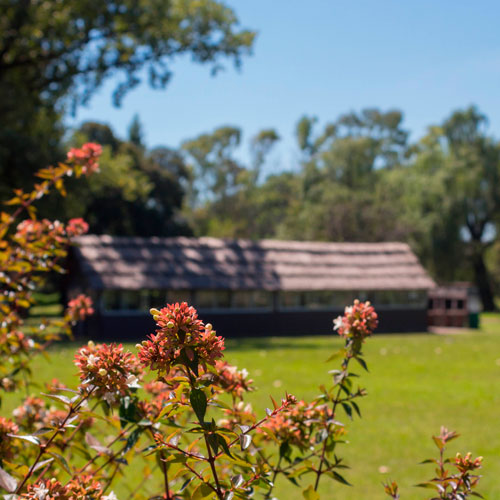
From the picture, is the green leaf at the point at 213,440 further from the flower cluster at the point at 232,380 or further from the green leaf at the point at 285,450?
the green leaf at the point at 285,450

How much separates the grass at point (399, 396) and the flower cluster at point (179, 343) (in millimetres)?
1754

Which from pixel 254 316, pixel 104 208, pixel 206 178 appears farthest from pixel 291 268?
pixel 206 178

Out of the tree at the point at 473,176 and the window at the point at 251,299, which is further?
the tree at the point at 473,176

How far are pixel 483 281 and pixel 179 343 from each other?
44490mm

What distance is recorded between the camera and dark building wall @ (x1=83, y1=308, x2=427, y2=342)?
22094mm

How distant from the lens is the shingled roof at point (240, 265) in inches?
889

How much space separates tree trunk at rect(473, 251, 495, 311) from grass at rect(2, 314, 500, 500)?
78.8ft

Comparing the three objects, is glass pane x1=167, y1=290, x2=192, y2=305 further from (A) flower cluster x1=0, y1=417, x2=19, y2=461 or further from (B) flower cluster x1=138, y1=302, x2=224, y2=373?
(B) flower cluster x1=138, y1=302, x2=224, y2=373

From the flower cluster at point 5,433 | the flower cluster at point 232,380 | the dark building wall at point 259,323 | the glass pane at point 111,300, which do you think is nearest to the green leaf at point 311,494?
the flower cluster at point 232,380

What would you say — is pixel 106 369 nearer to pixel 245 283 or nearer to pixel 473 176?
pixel 245 283

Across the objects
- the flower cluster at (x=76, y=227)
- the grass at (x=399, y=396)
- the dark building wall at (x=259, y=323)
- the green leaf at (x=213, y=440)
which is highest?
the flower cluster at (x=76, y=227)

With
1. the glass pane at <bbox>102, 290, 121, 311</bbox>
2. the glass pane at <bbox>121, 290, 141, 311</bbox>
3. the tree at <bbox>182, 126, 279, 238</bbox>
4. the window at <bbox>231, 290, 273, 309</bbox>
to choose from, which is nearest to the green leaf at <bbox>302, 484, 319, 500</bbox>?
the glass pane at <bbox>102, 290, 121, 311</bbox>

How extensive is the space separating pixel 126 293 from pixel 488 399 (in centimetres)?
1498

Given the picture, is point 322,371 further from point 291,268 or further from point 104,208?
point 104,208
